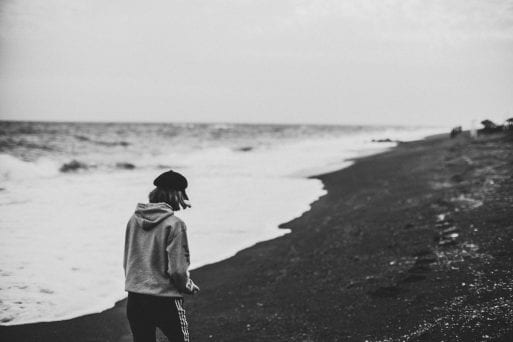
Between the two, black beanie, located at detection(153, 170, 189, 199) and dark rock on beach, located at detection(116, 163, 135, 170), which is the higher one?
black beanie, located at detection(153, 170, 189, 199)

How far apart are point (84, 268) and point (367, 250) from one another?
478cm

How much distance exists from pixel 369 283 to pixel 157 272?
334 centimetres

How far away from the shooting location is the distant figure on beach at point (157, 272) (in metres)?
2.88

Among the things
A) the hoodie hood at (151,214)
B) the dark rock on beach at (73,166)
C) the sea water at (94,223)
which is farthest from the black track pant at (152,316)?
the dark rock on beach at (73,166)

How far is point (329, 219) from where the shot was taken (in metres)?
9.48

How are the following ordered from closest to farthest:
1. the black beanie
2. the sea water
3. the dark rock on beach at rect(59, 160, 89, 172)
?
the black beanie → the sea water → the dark rock on beach at rect(59, 160, 89, 172)

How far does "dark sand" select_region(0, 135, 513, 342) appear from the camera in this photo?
415 cm

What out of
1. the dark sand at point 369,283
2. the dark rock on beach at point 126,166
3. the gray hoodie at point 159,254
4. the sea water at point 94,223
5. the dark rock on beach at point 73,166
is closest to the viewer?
the gray hoodie at point 159,254

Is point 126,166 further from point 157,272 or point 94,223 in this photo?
point 157,272

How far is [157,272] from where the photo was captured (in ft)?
9.62

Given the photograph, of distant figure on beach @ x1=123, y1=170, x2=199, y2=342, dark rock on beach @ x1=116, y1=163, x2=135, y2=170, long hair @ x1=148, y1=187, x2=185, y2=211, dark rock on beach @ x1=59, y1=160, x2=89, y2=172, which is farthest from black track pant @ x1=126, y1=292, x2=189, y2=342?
dark rock on beach @ x1=116, y1=163, x2=135, y2=170

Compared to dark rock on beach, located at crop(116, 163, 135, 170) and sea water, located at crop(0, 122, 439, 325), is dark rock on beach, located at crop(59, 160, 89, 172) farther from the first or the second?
dark rock on beach, located at crop(116, 163, 135, 170)

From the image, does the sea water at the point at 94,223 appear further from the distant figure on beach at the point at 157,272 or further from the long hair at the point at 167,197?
the long hair at the point at 167,197

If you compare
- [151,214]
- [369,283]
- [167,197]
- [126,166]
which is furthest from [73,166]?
[151,214]
